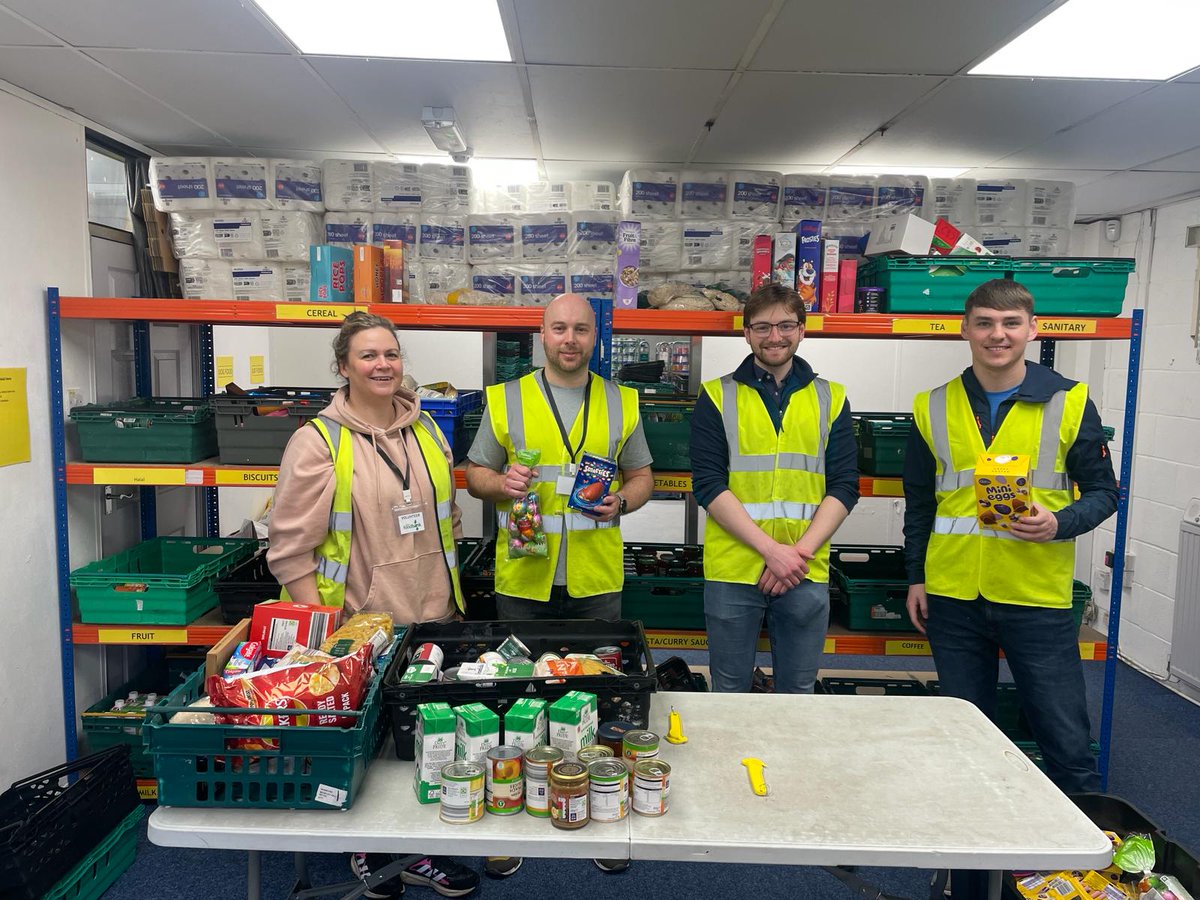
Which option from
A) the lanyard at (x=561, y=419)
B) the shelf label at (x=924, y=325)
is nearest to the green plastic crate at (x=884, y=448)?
the shelf label at (x=924, y=325)

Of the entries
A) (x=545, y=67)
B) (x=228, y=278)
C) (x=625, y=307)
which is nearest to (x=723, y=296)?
(x=625, y=307)

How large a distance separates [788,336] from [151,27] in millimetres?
2338

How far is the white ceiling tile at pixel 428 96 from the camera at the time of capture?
2967 mm

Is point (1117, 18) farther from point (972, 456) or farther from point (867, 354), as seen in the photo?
point (867, 354)

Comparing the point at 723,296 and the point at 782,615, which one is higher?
the point at 723,296

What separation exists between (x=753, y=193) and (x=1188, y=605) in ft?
12.3

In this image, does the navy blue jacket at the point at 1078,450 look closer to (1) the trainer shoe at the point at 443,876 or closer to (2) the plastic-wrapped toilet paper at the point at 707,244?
(2) the plastic-wrapped toilet paper at the point at 707,244

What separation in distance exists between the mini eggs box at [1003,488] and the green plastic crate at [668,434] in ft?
4.27

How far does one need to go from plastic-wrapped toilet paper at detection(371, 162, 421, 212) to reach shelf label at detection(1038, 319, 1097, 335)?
2844 millimetres

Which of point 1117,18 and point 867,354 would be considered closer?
point 1117,18

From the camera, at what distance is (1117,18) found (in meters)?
2.51

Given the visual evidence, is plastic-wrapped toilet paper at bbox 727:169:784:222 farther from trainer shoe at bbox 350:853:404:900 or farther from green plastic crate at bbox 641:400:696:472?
trainer shoe at bbox 350:853:404:900

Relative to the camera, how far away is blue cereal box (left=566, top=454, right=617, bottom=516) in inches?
112

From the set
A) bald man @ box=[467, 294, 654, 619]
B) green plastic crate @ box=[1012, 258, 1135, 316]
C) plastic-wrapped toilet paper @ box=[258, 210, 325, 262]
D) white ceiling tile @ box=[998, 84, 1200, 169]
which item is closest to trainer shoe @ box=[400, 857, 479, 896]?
bald man @ box=[467, 294, 654, 619]
